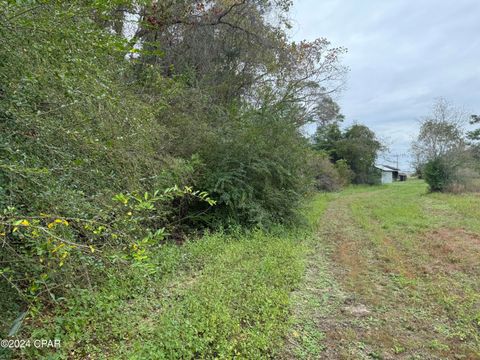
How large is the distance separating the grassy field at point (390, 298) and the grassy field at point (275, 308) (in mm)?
14

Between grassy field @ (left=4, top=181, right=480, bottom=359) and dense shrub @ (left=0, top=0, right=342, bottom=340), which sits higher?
dense shrub @ (left=0, top=0, right=342, bottom=340)

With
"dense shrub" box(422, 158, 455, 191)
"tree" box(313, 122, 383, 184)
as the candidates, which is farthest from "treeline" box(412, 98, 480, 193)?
"tree" box(313, 122, 383, 184)

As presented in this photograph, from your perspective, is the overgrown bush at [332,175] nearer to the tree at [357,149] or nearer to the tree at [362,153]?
the tree at [357,149]

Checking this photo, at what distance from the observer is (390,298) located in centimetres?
389

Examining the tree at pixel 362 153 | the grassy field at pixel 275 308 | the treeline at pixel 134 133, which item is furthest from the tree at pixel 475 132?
the grassy field at pixel 275 308

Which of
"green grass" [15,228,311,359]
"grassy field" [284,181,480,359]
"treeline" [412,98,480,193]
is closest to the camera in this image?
"green grass" [15,228,311,359]

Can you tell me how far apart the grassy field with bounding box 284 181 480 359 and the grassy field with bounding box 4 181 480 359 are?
14 mm

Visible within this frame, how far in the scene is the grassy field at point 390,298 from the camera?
2869 mm

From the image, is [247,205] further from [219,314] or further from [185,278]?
[219,314]

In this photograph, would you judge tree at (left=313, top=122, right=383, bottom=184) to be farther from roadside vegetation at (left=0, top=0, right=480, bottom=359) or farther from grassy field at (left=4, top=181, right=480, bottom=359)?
grassy field at (left=4, top=181, right=480, bottom=359)

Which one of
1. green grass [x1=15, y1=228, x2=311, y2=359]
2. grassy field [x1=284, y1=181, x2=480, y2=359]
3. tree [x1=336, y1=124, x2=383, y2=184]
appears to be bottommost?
grassy field [x1=284, y1=181, x2=480, y2=359]

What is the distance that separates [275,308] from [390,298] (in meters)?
1.57

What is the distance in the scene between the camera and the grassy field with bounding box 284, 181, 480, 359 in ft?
9.41

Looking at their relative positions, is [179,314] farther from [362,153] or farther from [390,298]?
[362,153]
